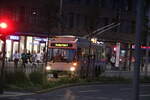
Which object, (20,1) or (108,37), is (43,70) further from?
(108,37)

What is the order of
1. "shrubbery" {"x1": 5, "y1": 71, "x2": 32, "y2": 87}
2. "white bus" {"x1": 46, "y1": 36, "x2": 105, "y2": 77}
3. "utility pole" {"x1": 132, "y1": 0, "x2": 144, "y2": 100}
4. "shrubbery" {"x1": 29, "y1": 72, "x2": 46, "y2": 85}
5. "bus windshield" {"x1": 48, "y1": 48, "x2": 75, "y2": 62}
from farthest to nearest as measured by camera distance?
1. "bus windshield" {"x1": 48, "y1": 48, "x2": 75, "y2": 62}
2. "white bus" {"x1": 46, "y1": 36, "x2": 105, "y2": 77}
3. "shrubbery" {"x1": 29, "y1": 72, "x2": 46, "y2": 85}
4. "shrubbery" {"x1": 5, "y1": 71, "x2": 32, "y2": 87}
5. "utility pole" {"x1": 132, "y1": 0, "x2": 144, "y2": 100}

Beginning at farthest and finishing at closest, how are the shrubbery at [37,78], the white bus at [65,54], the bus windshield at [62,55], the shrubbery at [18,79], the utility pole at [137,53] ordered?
the bus windshield at [62,55], the white bus at [65,54], the shrubbery at [37,78], the shrubbery at [18,79], the utility pole at [137,53]

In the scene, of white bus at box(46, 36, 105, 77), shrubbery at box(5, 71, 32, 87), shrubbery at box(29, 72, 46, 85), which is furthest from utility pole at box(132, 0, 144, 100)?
white bus at box(46, 36, 105, 77)

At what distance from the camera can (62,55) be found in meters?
35.4

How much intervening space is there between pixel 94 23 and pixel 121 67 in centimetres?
1906

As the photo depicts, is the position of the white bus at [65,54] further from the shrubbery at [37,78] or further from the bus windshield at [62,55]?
the shrubbery at [37,78]

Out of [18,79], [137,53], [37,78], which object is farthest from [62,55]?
[137,53]

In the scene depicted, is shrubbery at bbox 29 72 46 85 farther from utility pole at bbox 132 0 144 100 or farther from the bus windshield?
utility pole at bbox 132 0 144 100

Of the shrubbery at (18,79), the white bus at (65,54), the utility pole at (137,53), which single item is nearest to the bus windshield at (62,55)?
the white bus at (65,54)

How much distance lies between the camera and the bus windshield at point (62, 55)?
115ft

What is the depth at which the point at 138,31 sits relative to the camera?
7496 mm

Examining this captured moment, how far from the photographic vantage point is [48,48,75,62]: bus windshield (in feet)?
115

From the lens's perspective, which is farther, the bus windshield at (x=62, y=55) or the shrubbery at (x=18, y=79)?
the bus windshield at (x=62, y=55)

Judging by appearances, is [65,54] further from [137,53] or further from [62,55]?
[137,53]
